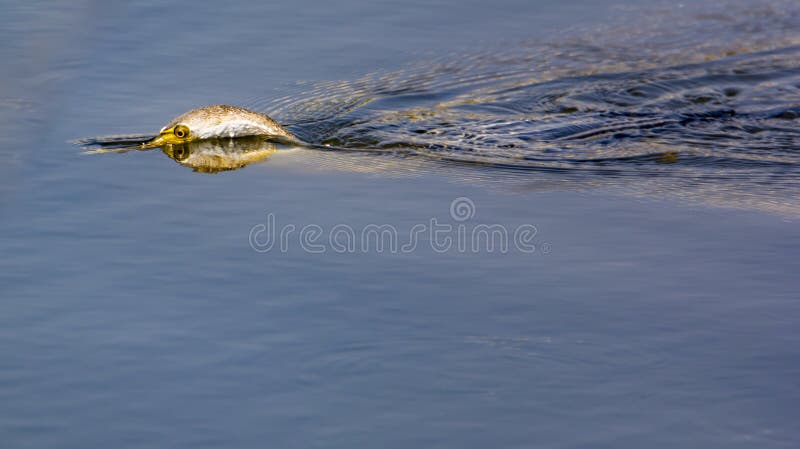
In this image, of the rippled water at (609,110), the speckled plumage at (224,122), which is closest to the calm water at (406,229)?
the rippled water at (609,110)

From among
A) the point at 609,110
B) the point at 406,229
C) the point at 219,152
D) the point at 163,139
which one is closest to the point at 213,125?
the point at 219,152

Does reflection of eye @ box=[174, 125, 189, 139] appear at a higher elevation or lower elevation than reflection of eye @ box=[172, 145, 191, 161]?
higher

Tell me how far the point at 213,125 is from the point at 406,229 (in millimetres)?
2064

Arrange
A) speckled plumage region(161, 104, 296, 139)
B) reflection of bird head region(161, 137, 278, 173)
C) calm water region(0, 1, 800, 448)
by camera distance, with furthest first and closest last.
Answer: speckled plumage region(161, 104, 296, 139) → reflection of bird head region(161, 137, 278, 173) → calm water region(0, 1, 800, 448)

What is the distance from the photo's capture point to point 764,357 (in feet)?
17.2

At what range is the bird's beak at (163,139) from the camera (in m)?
7.88

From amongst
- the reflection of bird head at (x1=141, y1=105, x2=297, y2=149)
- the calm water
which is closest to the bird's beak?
the reflection of bird head at (x1=141, y1=105, x2=297, y2=149)

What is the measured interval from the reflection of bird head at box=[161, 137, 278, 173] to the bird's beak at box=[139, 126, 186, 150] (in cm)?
5

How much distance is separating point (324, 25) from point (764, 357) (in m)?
5.84

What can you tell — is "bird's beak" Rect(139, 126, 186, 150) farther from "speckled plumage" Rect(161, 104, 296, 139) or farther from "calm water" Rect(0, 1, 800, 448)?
"calm water" Rect(0, 1, 800, 448)

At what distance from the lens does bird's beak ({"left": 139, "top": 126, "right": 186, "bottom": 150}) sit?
7.88 m

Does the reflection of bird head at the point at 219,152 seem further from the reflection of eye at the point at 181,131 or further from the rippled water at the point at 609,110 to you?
the rippled water at the point at 609,110

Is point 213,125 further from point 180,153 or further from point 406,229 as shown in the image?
point 406,229

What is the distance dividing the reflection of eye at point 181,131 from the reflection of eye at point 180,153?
88mm
